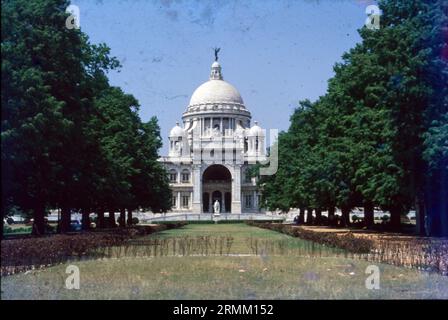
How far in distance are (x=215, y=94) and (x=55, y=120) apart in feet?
347

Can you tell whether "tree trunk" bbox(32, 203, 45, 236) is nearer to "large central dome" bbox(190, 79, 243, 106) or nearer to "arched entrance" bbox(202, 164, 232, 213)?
"arched entrance" bbox(202, 164, 232, 213)

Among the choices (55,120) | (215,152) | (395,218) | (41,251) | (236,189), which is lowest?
(41,251)

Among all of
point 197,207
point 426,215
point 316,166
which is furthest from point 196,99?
point 426,215

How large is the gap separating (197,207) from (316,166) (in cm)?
7206

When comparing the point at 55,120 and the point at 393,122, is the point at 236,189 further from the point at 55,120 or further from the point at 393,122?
the point at 55,120

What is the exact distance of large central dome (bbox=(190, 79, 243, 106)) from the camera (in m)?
130

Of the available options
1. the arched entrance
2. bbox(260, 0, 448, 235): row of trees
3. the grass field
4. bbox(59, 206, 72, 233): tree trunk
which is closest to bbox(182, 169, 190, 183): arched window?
the arched entrance

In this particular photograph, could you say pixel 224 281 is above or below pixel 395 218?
below

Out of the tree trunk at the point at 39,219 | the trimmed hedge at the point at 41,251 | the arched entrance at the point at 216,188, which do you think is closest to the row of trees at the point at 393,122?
the trimmed hedge at the point at 41,251

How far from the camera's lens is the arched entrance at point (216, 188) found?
118875 mm

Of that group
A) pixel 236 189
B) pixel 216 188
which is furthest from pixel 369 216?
pixel 216 188

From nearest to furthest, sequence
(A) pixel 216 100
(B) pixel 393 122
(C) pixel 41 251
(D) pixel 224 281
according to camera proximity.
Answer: (D) pixel 224 281, (C) pixel 41 251, (B) pixel 393 122, (A) pixel 216 100

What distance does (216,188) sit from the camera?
390ft
